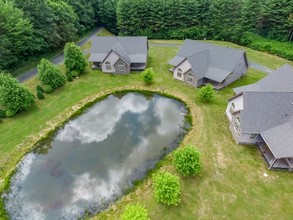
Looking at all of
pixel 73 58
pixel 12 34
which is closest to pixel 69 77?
pixel 73 58

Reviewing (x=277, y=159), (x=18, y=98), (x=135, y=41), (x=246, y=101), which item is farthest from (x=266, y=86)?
(x=18, y=98)

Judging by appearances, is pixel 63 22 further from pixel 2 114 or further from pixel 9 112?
pixel 2 114

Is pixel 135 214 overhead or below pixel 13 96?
below

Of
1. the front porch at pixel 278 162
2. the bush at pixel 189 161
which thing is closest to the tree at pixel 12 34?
the bush at pixel 189 161

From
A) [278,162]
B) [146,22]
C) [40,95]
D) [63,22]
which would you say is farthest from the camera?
[146,22]

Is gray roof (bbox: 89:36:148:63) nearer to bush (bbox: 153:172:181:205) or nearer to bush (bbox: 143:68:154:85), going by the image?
bush (bbox: 143:68:154:85)

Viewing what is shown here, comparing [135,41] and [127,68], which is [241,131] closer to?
[127,68]
